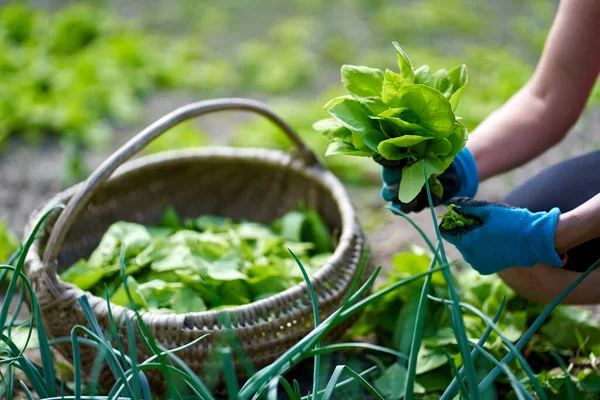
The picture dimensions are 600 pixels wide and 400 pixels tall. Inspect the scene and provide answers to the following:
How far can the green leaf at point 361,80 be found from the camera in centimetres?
103

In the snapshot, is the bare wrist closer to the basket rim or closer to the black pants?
the black pants

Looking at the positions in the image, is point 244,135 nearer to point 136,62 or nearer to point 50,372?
point 136,62

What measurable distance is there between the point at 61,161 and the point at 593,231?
5.79 ft

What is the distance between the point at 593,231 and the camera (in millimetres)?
984

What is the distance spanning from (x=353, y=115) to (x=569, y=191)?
498 millimetres

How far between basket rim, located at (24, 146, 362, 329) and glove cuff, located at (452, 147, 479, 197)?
259 mm

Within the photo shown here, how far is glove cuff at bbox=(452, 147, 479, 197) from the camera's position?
3.96 feet

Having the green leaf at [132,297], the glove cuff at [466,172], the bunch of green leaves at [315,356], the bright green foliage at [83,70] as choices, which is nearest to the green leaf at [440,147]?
the bunch of green leaves at [315,356]

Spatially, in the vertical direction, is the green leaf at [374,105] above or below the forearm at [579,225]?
above

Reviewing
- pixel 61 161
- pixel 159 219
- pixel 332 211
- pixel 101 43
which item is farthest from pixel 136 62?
pixel 332 211

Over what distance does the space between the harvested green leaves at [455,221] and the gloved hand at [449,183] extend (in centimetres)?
16

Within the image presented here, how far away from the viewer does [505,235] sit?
38.8 inches

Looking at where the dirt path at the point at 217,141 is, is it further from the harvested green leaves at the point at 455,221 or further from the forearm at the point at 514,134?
the harvested green leaves at the point at 455,221

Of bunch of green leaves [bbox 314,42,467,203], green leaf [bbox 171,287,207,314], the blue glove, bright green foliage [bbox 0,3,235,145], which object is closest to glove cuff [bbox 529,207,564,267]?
the blue glove
